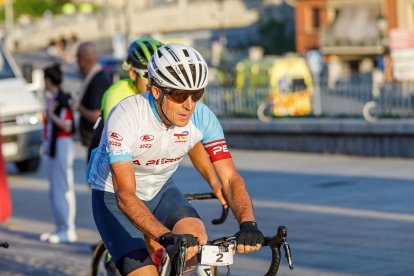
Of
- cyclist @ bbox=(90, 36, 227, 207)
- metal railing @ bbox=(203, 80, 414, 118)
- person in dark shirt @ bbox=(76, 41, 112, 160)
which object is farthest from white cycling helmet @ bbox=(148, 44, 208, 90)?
metal railing @ bbox=(203, 80, 414, 118)

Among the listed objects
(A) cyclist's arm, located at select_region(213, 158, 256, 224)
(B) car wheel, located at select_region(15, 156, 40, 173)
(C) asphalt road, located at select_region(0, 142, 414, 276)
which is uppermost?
(A) cyclist's arm, located at select_region(213, 158, 256, 224)

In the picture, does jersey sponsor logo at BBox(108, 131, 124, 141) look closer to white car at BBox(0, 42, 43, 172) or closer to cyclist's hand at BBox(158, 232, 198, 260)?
cyclist's hand at BBox(158, 232, 198, 260)

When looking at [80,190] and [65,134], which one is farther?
[80,190]

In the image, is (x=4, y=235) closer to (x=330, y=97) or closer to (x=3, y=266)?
(x=3, y=266)

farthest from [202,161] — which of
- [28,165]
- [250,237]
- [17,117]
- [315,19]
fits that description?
[315,19]

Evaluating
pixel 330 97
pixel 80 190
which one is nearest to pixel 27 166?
pixel 80 190

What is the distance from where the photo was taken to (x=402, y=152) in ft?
65.4

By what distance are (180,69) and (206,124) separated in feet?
1.93

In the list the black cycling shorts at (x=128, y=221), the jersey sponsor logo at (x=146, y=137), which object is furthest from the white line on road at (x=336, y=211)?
the jersey sponsor logo at (x=146, y=137)

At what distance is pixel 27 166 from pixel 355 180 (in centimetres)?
701

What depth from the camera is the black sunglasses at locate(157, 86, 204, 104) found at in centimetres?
655

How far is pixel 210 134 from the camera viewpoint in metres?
7.04

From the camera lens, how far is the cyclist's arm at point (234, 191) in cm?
657

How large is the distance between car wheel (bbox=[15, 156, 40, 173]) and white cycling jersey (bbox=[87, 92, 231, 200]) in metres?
15.3
